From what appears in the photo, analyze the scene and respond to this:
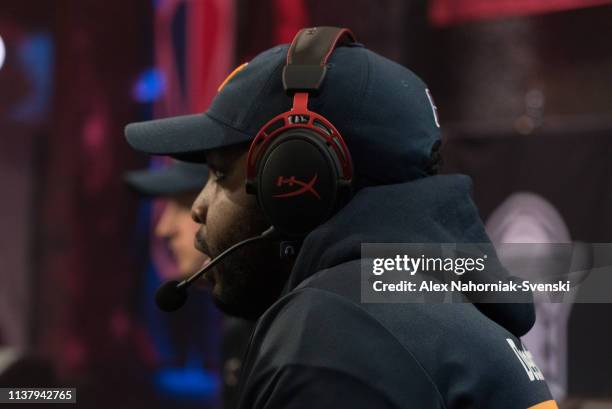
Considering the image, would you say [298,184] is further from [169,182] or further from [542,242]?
[542,242]

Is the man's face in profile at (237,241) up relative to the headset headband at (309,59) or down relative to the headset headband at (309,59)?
down

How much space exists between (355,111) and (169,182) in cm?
179

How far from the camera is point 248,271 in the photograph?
1.56 metres

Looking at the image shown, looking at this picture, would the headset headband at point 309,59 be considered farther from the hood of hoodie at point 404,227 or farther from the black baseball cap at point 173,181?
the black baseball cap at point 173,181

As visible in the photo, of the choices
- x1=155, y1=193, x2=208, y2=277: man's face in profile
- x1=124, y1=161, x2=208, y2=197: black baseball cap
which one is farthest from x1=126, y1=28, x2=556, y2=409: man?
x1=155, y1=193, x2=208, y2=277: man's face in profile

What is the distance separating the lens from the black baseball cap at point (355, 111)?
139 centimetres

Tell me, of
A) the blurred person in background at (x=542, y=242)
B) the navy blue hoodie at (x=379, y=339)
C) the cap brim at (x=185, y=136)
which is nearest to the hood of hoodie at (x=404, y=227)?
the navy blue hoodie at (x=379, y=339)

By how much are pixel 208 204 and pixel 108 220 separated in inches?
156

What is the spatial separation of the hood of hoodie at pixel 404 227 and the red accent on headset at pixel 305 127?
56 millimetres

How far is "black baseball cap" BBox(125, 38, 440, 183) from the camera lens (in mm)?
1395

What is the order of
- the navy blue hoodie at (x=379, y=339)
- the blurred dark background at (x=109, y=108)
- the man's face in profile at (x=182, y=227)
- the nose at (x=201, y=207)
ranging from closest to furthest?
the navy blue hoodie at (x=379, y=339) < the nose at (x=201, y=207) < the man's face in profile at (x=182, y=227) < the blurred dark background at (x=109, y=108)

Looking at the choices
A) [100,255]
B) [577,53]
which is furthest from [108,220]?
[577,53]

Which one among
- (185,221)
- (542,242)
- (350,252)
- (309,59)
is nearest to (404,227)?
(350,252)

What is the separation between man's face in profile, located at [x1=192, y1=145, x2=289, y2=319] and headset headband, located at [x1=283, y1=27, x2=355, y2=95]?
19cm
